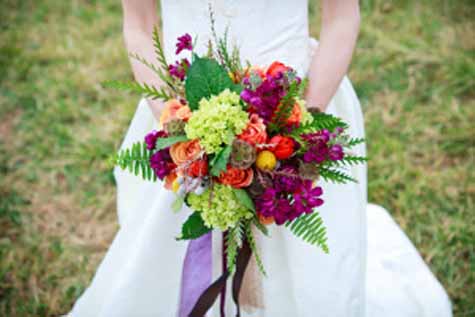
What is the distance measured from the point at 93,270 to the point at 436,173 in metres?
2.06

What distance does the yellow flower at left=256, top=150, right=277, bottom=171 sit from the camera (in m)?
1.02

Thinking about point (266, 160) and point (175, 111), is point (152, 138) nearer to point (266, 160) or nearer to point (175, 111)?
point (175, 111)

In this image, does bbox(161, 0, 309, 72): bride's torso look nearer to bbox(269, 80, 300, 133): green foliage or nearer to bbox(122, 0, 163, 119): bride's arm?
bbox(122, 0, 163, 119): bride's arm

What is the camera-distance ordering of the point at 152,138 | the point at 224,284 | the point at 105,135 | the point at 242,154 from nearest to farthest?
1. the point at 242,154
2. the point at 152,138
3. the point at 224,284
4. the point at 105,135

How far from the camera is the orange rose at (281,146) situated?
1.03 meters

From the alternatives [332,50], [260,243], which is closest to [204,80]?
[332,50]

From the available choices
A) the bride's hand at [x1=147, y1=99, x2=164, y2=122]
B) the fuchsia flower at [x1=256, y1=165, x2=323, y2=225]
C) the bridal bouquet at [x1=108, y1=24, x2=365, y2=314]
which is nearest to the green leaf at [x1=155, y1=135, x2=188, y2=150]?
the bridal bouquet at [x1=108, y1=24, x2=365, y2=314]

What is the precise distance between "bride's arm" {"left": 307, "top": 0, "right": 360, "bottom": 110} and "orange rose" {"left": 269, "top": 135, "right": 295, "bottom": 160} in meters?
0.49

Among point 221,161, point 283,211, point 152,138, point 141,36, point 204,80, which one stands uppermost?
point 141,36

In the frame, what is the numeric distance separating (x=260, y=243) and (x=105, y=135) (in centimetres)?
182

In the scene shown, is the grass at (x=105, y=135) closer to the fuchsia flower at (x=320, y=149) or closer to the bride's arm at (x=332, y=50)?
the bride's arm at (x=332, y=50)

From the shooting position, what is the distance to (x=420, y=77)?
130 inches

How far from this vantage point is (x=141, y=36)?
1587 millimetres

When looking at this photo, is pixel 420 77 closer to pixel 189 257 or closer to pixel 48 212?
pixel 189 257
